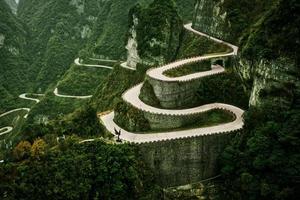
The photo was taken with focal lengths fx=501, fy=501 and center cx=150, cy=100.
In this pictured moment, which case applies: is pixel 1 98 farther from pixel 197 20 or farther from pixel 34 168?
pixel 34 168

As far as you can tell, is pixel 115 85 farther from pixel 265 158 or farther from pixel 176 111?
pixel 265 158

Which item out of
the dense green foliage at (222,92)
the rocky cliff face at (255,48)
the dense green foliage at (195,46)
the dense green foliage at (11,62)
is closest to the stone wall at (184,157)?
the rocky cliff face at (255,48)

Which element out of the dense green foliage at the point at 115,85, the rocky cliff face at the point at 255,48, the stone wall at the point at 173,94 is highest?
the rocky cliff face at the point at 255,48

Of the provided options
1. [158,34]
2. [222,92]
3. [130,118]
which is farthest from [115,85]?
[130,118]

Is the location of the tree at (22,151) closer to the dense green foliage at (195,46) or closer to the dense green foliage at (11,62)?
the dense green foliage at (195,46)

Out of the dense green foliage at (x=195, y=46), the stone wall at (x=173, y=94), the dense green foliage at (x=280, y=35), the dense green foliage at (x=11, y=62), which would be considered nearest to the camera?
the dense green foliage at (x=280, y=35)

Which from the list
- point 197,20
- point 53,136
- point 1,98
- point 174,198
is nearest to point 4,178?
point 53,136
